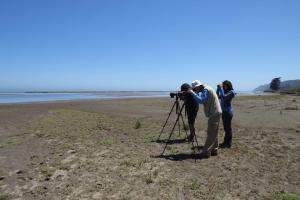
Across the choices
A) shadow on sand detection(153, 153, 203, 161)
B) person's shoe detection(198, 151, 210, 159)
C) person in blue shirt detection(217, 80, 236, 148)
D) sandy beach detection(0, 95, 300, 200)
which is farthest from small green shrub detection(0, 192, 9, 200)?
person in blue shirt detection(217, 80, 236, 148)

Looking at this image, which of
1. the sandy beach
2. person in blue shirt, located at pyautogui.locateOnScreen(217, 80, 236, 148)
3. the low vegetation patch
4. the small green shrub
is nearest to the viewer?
the low vegetation patch

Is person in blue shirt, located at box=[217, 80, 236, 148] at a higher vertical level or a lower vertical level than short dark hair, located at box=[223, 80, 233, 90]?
lower

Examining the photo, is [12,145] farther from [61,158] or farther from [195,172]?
[195,172]

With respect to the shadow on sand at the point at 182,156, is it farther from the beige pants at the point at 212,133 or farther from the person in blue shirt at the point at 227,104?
the person in blue shirt at the point at 227,104

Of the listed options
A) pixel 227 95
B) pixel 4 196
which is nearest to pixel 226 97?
pixel 227 95

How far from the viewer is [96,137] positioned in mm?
12031

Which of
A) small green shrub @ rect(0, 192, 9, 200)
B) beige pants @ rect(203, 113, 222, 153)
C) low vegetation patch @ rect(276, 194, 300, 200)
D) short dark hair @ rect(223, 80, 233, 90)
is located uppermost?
short dark hair @ rect(223, 80, 233, 90)

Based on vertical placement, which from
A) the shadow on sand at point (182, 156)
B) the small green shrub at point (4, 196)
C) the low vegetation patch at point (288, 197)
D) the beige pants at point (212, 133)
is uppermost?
the beige pants at point (212, 133)

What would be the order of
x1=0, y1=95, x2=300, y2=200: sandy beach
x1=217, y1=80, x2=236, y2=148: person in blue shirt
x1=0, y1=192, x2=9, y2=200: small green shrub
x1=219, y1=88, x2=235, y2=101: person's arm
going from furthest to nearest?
x1=217, y1=80, x2=236, y2=148: person in blue shirt → x1=219, y1=88, x2=235, y2=101: person's arm → x1=0, y1=95, x2=300, y2=200: sandy beach → x1=0, y1=192, x2=9, y2=200: small green shrub

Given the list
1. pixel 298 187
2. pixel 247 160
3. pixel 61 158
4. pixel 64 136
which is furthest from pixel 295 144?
pixel 64 136

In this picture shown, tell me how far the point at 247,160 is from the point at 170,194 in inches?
129

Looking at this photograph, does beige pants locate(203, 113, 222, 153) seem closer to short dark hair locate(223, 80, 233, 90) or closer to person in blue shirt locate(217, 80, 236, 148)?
person in blue shirt locate(217, 80, 236, 148)

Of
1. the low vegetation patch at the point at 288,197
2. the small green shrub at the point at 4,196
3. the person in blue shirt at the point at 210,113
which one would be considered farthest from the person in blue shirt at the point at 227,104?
the small green shrub at the point at 4,196

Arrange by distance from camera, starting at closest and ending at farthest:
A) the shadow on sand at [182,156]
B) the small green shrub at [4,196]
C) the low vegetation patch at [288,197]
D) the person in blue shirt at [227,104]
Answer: the low vegetation patch at [288,197] → the small green shrub at [4,196] → the shadow on sand at [182,156] → the person in blue shirt at [227,104]
